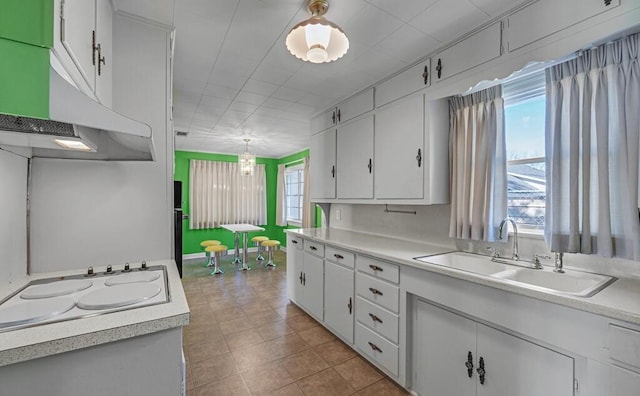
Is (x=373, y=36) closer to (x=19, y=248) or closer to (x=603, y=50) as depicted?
(x=603, y=50)

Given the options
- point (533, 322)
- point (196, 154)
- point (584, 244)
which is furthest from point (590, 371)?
point (196, 154)

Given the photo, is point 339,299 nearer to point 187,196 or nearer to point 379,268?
point 379,268

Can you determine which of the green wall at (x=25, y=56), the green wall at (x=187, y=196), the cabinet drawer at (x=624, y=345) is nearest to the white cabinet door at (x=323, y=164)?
the green wall at (x=187, y=196)

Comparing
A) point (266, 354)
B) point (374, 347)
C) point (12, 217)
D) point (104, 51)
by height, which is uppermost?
point (104, 51)

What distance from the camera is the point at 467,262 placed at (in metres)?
1.89

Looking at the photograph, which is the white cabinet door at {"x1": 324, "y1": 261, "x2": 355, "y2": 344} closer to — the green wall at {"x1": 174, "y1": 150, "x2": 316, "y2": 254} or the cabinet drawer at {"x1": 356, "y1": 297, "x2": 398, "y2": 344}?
the cabinet drawer at {"x1": 356, "y1": 297, "x2": 398, "y2": 344}

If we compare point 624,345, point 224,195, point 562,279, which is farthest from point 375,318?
point 224,195

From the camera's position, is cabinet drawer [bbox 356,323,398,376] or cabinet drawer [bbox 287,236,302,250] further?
cabinet drawer [bbox 287,236,302,250]

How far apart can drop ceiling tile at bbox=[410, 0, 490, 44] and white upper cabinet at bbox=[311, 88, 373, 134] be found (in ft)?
2.87

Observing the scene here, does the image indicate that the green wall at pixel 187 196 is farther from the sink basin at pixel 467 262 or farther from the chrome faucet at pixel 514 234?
the chrome faucet at pixel 514 234

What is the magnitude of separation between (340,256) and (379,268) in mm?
495

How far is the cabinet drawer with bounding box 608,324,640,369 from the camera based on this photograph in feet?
3.05

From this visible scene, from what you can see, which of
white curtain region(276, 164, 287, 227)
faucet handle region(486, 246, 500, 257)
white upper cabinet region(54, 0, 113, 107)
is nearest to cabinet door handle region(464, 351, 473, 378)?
faucet handle region(486, 246, 500, 257)

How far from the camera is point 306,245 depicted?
2980 mm
